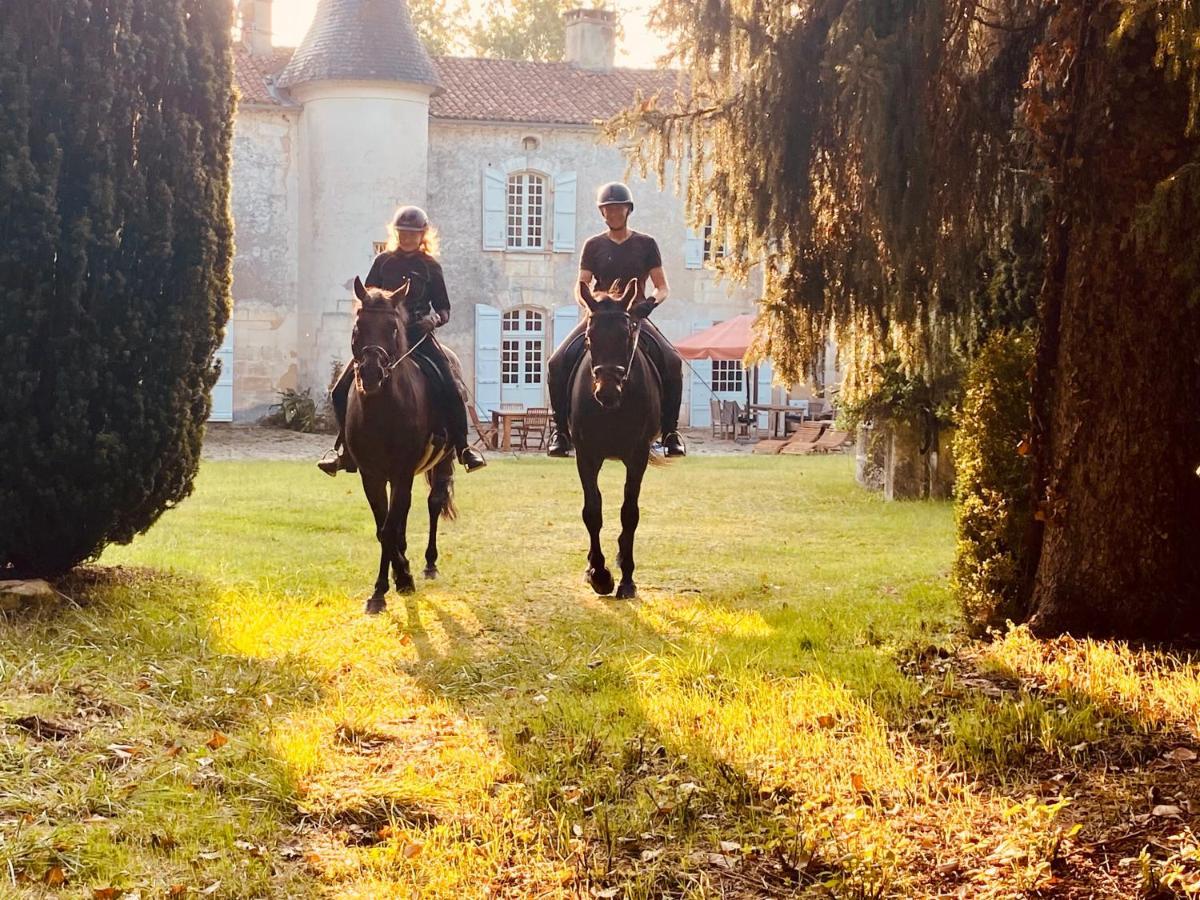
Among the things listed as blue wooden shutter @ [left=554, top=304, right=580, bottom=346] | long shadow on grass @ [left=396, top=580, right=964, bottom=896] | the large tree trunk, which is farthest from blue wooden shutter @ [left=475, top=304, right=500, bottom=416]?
the large tree trunk

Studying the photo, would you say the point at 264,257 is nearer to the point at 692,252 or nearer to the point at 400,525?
the point at 692,252

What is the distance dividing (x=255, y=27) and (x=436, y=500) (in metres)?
24.9

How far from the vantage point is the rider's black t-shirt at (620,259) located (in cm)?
927

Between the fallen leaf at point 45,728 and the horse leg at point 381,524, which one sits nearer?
the fallen leaf at point 45,728

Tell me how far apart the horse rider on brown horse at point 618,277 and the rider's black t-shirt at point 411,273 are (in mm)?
904

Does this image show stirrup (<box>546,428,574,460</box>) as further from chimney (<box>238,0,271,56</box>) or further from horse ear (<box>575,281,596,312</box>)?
chimney (<box>238,0,271,56</box>)

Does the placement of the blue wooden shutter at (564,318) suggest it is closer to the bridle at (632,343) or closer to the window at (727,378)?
the window at (727,378)

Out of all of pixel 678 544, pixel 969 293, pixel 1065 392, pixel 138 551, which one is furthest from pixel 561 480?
pixel 1065 392

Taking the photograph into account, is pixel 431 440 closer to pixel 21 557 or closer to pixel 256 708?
pixel 21 557

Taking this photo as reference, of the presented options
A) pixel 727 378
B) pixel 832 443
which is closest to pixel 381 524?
pixel 832 443

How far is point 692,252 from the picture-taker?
3178 centimetres

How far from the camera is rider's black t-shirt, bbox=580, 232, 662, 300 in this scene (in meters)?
9.27

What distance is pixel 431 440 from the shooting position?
9.12 m

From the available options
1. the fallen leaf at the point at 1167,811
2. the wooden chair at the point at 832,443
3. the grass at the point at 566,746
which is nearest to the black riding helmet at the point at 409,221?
A: the grass at the point at 566,746
